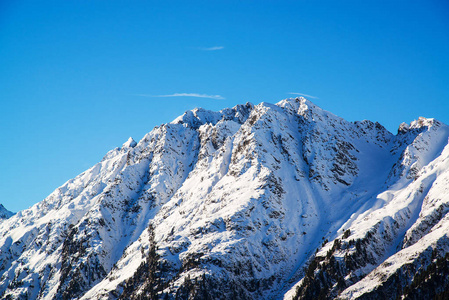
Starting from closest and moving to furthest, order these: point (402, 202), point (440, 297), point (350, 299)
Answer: point (440, 297) → point (350, 299) → point (402, 202)

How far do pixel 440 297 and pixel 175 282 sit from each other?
94.8 m

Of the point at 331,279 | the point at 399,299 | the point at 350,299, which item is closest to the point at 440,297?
the point at 399,299

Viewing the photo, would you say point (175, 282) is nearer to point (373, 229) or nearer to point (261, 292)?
point (261, 292)

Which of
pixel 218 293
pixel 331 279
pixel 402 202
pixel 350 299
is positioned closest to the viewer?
pixel 350 299

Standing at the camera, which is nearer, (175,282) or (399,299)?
(399,299)

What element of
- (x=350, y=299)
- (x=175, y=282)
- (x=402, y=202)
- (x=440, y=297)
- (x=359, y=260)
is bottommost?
(x=440, y=297)

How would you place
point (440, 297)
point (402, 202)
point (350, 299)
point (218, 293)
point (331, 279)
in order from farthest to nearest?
point (402, 202) < point (218, 293) < point (331, 279) < point (350, 299) < point (440, 297)

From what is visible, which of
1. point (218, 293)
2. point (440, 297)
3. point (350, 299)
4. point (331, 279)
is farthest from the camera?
point (218, 293)

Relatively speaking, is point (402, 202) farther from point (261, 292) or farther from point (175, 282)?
point (175, 282)

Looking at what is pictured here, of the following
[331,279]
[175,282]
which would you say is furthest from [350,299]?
[175,282]

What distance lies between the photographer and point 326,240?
637 ft

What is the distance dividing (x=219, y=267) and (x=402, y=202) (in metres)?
77.6

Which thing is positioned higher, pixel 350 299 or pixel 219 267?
pixel 219 267

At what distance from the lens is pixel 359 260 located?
171500mm
